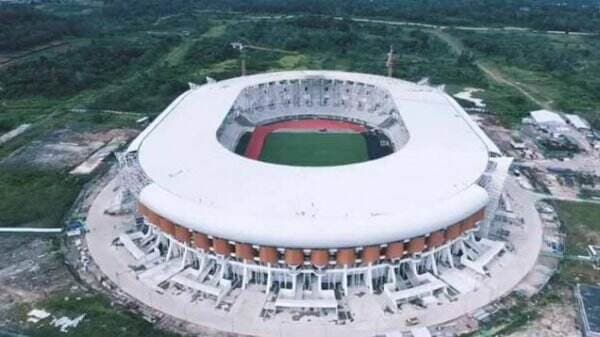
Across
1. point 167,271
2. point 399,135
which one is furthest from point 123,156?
point 399,135

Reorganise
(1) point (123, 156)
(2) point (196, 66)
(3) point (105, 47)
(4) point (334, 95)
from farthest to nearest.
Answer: (3) point (105, 47) < (2) point (196, 66) < (4) point (334, 95) < (1) point (123, 156)

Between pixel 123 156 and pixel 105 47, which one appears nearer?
pixel 123 156

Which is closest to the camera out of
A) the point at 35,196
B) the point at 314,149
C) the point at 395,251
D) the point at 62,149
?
the point at 395,251

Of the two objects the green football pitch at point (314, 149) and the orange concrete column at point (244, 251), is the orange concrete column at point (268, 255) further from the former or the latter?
the green football pitch at point (314, 149)

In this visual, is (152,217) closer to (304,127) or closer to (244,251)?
(244,251)

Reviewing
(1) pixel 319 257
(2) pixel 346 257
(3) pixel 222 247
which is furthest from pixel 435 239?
(3) pixel 222 247

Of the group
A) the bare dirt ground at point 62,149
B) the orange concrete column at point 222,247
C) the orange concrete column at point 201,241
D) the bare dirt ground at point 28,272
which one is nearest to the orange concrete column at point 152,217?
the orange concrete column at point 201,241

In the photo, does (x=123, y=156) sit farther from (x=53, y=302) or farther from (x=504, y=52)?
(x=504, y=52)

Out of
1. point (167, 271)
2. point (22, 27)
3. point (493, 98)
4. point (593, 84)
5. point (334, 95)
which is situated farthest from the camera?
point (22, 27)
